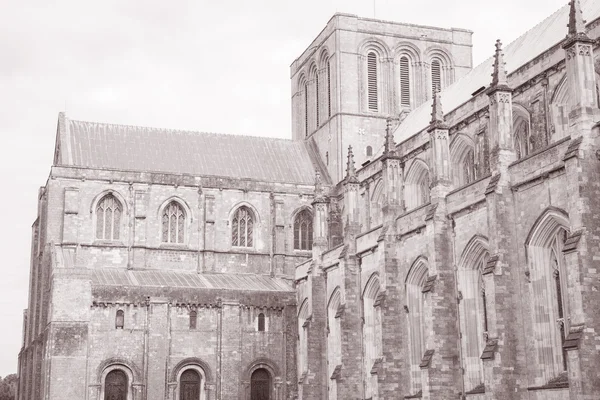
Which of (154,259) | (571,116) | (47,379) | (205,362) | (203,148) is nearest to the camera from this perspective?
(571,116)

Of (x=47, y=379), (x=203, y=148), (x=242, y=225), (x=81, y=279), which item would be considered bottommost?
(x=47, y=379)

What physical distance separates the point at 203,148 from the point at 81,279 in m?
15.7

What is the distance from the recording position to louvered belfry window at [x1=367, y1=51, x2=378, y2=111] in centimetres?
6225

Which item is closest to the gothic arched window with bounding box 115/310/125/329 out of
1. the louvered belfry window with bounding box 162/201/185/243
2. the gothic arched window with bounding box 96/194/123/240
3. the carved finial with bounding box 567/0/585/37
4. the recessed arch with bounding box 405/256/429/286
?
the gothic arched window with bounding box 96/194/123/240

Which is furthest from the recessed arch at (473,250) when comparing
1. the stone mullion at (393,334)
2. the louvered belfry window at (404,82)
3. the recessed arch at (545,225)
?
the louvered belfry window at (404,82)

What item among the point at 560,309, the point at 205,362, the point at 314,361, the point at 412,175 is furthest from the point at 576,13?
the point at 205,362

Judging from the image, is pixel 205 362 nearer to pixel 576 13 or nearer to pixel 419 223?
pixel 419 223

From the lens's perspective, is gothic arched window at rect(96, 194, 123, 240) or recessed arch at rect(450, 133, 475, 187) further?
gothic arched window at rect(96, 194, 123, 240)

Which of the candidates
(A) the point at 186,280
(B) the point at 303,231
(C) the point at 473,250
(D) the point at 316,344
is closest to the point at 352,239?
(D) the point at 316,344

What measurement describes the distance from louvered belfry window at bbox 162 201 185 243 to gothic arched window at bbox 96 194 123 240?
9.12 ft

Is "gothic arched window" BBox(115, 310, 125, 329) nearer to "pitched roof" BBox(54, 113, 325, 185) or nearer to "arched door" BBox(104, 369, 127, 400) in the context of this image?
"arched door" BBox(104, 369, 127, 400)

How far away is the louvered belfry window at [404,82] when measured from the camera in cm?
Answer: 6288

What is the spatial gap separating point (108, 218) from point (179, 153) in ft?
24.1

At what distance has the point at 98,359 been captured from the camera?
159 feet
